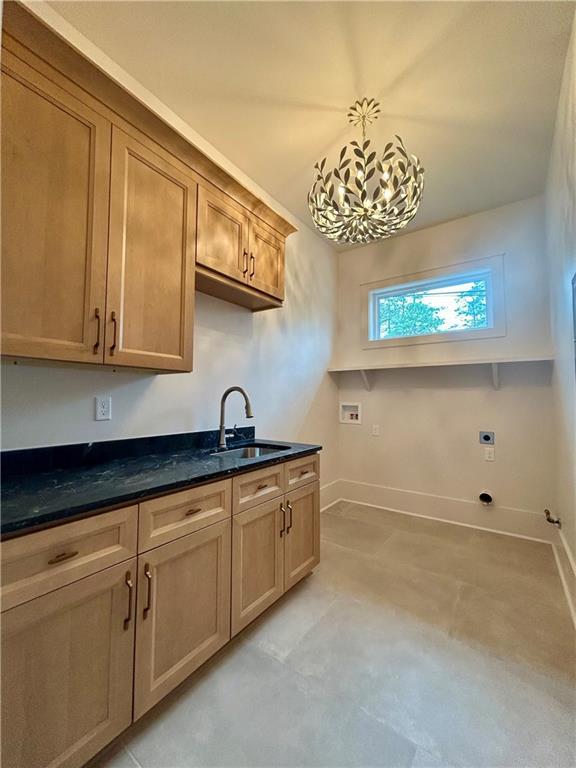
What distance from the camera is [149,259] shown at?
1561 mm

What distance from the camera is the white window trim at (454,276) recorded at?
9.91 feet

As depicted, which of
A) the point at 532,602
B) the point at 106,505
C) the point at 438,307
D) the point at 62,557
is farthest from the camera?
the point at 438,307

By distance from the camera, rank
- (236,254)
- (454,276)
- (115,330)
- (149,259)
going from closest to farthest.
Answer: (115,330) < (149,259) < (236,254) < (454,276)

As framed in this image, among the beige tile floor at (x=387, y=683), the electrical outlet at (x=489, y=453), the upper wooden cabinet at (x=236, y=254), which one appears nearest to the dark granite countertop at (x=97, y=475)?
the beige tile floor at (x=387, y=683)

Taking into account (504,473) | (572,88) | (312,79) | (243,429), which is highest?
(312,79)

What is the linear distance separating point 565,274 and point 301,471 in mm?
→ 2023

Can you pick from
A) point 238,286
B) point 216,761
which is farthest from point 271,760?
point 238,286

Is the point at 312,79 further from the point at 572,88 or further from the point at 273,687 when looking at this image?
the point at 273,687

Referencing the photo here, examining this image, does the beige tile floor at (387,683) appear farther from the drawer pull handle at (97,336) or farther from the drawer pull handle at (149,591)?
the drawer pull handle at (97,336)

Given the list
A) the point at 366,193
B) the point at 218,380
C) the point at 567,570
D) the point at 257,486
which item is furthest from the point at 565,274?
the point at 218,380

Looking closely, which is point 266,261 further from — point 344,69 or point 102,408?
point 102,408

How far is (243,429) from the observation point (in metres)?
2.57

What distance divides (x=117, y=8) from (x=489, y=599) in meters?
3.72

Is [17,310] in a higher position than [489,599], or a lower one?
higher
